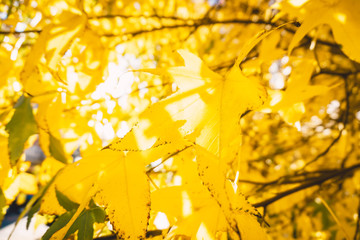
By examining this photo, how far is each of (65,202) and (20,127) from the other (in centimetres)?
18

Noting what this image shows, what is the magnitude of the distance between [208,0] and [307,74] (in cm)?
177

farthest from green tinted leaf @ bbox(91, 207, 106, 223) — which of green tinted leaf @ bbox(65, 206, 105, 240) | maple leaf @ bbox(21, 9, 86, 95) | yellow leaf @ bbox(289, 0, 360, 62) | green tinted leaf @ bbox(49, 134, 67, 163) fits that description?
yellow leaf @ bbox(289, 0, 360, 62)

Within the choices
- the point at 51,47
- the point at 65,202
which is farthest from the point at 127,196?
the point at 51,47

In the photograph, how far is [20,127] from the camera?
416 mm

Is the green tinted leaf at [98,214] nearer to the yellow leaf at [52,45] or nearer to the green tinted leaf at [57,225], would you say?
the green tinted leaf at [57,225]

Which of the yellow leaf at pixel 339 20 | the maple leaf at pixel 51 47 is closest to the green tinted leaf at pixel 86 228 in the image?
the maple leaf at pixel 51 47

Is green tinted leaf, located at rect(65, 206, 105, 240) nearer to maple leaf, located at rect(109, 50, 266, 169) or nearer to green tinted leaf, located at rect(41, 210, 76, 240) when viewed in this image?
green tinted leaf, located at rect(41, 210, 76, 240)

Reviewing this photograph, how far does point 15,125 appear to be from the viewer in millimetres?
420

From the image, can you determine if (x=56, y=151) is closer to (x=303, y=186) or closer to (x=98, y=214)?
(x=98, y=214)

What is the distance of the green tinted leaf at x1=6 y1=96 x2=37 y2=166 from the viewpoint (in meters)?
0.41

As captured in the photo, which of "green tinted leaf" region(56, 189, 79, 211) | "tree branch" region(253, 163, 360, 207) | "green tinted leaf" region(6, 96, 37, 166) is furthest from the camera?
"tree branch" region(253, 163, 360, 207)

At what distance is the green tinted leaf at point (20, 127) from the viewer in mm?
412

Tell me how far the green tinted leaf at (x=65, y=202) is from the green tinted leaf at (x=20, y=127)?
128 millimetres

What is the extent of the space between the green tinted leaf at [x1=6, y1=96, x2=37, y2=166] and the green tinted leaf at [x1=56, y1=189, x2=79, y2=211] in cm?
13
